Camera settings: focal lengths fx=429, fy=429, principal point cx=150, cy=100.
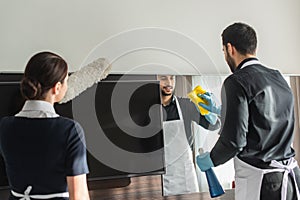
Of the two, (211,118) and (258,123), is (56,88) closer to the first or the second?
(258,123)

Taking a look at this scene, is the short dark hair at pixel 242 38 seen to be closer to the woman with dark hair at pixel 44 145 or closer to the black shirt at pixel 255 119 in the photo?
the black shirt at pixel 255 119

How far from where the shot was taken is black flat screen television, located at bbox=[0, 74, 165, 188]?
5.99ft

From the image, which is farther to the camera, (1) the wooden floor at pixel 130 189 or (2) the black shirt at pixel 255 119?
(1) the wooden floor at pixel 130 189

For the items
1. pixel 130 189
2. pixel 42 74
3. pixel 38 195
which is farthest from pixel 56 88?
pixel 130 189

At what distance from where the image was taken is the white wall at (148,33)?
1860mm

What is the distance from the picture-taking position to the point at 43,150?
1.28m

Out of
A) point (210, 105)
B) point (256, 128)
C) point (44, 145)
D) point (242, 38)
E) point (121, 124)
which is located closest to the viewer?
point (44, 145)

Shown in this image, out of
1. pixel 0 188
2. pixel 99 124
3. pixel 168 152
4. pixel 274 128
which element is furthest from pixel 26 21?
pixel 274 128

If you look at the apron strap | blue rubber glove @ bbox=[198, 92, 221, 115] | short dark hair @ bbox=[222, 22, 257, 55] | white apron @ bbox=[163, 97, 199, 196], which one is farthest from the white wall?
the apron strap

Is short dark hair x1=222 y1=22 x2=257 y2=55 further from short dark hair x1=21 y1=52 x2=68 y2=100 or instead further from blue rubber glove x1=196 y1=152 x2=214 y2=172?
short dark hair x1=21 y1=52 x2=68 y2=100

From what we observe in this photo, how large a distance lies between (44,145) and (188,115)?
0.93m

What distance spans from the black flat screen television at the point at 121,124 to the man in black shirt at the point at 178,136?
6 centimetres

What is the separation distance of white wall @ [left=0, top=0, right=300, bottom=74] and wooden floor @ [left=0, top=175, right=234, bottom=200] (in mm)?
507

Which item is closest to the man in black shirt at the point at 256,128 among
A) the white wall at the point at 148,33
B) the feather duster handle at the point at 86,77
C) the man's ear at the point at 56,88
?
the white wall at the point at 148,33
